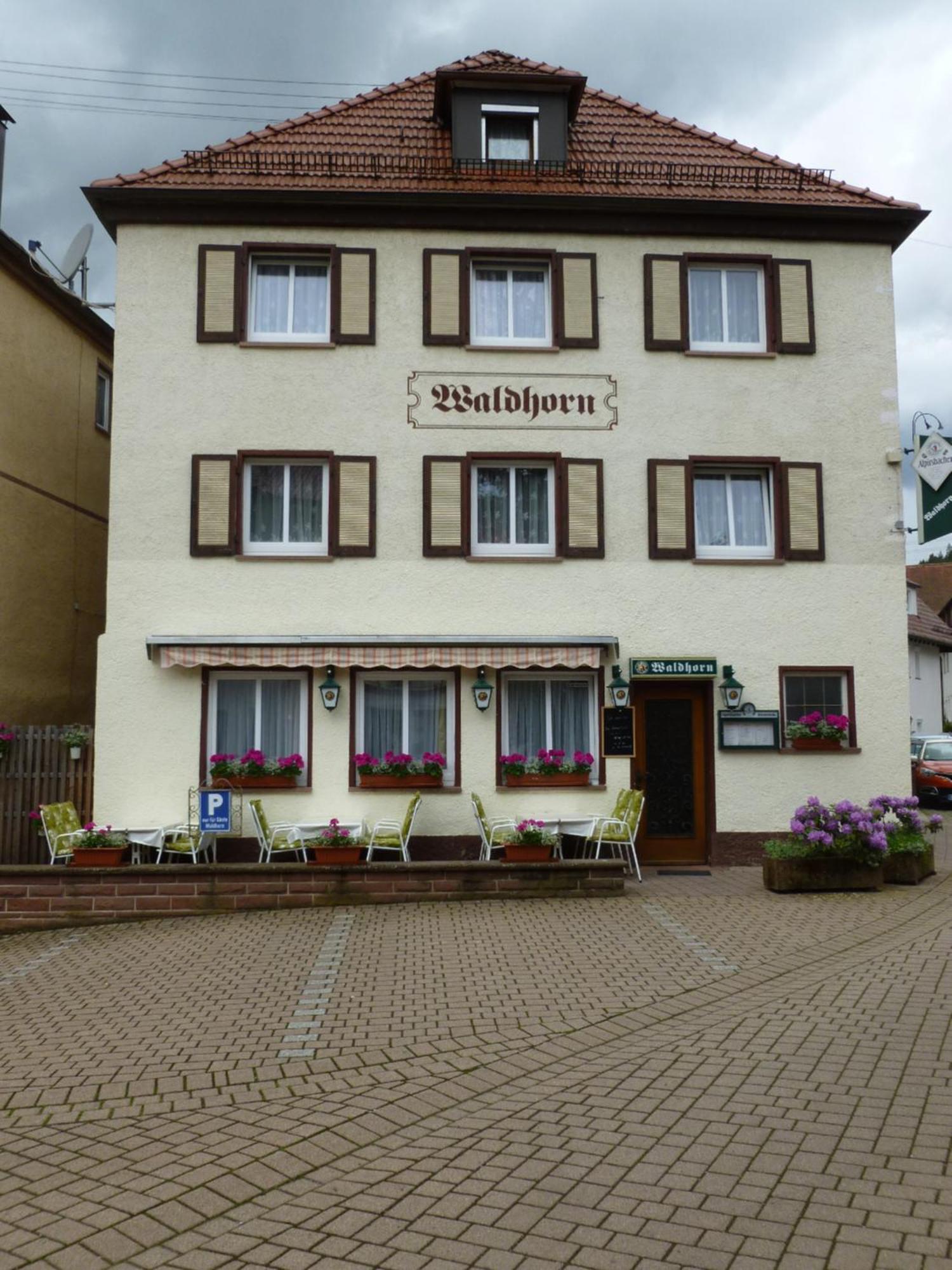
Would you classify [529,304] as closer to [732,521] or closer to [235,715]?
[732,521]

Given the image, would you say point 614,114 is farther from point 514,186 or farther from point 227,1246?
point 227,1246

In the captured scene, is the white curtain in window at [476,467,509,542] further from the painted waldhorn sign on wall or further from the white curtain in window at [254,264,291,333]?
the white curtain in window at [254,264,291,333]

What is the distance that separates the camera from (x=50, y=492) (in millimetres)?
17484

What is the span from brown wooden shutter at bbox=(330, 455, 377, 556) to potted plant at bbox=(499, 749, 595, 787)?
10.6 ft

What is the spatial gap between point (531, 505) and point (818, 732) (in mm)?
4771

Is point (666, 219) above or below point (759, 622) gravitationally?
above

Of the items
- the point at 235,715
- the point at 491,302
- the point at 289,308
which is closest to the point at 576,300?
the point at 491,302

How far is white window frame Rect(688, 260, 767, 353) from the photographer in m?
15.2

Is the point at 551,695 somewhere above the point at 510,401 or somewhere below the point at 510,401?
below

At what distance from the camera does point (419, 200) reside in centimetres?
1484

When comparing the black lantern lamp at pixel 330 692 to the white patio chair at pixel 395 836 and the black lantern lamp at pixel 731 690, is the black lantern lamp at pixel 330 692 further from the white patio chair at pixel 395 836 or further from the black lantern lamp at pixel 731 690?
the black lantern lamp at pixel 731 690

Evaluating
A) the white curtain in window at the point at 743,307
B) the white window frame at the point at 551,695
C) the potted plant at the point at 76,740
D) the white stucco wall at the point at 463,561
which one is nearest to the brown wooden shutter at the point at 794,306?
the white stucco wall at the point at 463,561

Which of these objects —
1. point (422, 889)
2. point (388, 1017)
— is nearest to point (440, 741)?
point (422, 889)

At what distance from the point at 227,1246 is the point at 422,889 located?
7982 millimetres
